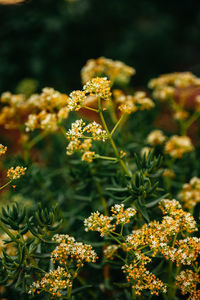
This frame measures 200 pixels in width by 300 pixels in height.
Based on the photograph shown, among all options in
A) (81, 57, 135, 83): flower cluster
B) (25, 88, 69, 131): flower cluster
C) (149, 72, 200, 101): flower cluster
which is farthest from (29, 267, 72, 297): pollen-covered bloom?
(149, 72, 200, 101): flower cluster

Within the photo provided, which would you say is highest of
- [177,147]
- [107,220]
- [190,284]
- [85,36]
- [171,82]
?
[85,36]

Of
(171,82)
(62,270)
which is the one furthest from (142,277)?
(171,82)

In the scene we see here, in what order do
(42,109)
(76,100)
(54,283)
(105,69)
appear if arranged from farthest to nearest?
1. (105,69)
2. (42,109)
3. (76,100)
4. (54,283)

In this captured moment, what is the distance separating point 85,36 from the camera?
4.71 m

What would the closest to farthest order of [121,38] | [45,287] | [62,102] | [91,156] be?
[45,287] → [91,156] → [62,102] → [121,38]

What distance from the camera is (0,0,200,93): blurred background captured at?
432cm

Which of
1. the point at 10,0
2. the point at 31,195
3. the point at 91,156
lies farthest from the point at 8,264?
the point at 10,0

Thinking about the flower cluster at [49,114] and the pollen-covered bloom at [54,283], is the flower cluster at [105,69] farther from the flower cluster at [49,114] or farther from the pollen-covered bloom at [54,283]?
the pollen-covered bloom at [54,283]

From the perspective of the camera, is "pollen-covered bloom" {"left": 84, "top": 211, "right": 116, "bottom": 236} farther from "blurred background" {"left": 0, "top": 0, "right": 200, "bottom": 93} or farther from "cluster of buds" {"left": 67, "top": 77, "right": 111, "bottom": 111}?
"blurred background" {"left": 0, "top": 0, "right": 200, "bottom": 93}

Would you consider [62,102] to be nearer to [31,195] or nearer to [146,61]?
[31,195]

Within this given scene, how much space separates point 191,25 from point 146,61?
138 centimetres

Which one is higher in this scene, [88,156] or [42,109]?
[42,109]

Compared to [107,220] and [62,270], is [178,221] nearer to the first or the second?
[107,220]

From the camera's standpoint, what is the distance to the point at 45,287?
925 mm
